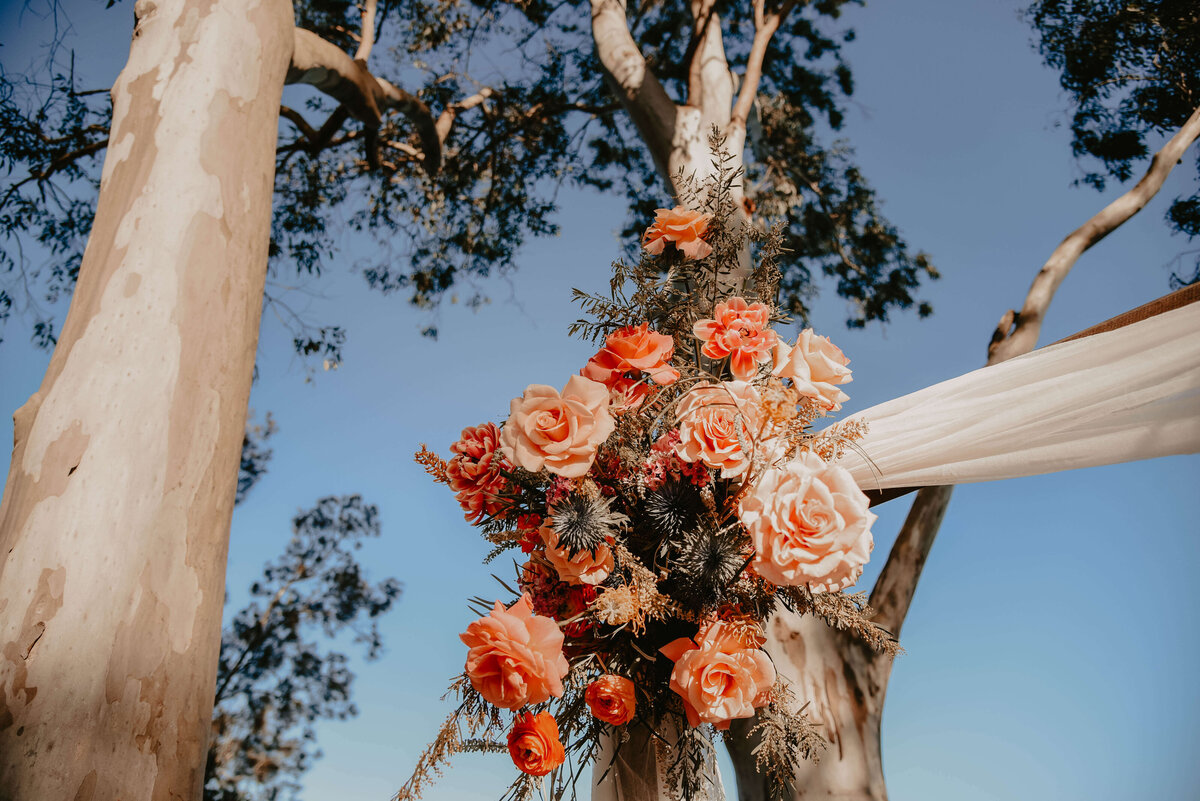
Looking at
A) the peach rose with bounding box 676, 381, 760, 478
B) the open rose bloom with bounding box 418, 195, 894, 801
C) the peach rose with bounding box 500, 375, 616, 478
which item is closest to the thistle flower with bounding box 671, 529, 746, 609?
the open rose bloom with bounding box 418, 195, 894, 801

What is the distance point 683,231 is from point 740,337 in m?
0.30

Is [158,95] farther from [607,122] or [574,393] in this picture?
[607,122]

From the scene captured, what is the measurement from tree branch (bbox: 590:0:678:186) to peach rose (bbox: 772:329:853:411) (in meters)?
2.50

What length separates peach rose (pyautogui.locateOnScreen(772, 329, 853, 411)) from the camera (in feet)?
3.78

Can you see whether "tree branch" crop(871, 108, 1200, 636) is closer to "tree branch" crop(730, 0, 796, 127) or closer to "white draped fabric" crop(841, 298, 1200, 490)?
"white draped fabric" crop(841, 298, 1200, 490)

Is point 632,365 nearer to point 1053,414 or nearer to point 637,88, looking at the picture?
point 1053,414

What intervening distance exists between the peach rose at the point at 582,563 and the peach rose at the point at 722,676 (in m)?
0.17

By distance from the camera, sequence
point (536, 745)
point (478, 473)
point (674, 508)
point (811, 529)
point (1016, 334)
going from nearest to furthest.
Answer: point (811, 529) → point (536, 745) → point (674, 508) → point (478, 473) → point (1016, 334)

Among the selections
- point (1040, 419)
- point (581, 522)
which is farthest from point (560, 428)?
point (1040, 419)

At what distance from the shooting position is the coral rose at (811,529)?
903mm

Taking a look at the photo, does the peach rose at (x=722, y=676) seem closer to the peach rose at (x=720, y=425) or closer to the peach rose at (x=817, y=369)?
the peach rose at (x=720, y=425)

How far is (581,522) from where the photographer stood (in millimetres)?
1048

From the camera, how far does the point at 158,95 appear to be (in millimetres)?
1644

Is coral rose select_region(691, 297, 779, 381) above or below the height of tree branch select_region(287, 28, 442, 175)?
below
